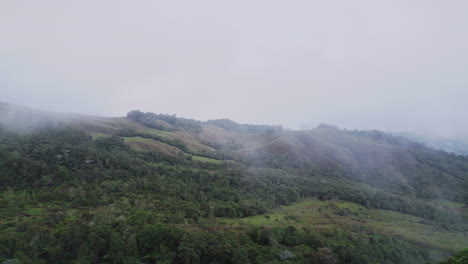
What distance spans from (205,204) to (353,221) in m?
41.6

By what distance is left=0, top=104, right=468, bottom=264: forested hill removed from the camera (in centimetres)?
3161

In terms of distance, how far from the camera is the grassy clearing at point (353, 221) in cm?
4800

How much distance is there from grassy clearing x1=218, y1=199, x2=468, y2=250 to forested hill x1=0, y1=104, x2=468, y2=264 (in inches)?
18.1

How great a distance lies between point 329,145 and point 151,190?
125 m

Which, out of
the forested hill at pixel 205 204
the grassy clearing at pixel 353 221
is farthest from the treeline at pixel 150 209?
the grassy clearing at pixel 353 221

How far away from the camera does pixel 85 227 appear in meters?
34.2

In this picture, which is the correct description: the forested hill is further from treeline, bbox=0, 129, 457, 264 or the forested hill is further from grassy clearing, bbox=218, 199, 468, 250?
grassy clearing, bbox=218, 199, 468, 250

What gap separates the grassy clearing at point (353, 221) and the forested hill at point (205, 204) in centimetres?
46

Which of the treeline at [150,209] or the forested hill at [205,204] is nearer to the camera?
the treeline at [150,209]

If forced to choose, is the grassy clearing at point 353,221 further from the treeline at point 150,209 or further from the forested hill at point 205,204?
the treeline at point 150,209

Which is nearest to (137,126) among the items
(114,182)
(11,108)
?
(11,108)

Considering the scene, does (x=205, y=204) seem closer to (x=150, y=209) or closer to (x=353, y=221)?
(x=150, y=209)

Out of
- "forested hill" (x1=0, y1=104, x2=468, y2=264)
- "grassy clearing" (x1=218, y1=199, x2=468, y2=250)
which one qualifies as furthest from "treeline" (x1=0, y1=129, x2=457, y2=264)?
"grassy clearing" (x1=218, y1=199, x2=468, y2=250)

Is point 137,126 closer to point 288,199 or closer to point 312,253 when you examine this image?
point 288,199
